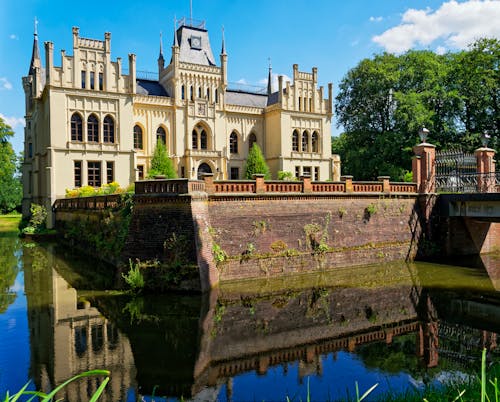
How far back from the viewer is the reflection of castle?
8.10m

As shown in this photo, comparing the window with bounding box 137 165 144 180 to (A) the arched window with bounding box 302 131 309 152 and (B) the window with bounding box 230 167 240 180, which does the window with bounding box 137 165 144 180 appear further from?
(A) the arched window with bounding box 302 131 309 152

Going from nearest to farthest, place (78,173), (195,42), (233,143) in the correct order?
(78,173)
(195,42)
(233,143)

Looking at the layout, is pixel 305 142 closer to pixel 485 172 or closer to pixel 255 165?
pixel 255 165

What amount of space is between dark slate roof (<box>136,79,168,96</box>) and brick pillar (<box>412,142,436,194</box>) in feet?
76.6

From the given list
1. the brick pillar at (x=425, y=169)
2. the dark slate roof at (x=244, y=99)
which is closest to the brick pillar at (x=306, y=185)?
the brick pillar at (x=425, y=169)

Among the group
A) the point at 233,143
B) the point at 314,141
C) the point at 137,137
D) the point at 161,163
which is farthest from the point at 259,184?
the point at 314,141

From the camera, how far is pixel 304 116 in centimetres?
3994

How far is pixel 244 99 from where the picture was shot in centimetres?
4216

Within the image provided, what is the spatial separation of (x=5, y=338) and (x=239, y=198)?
8860 mm

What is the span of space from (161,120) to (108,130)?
4842mm

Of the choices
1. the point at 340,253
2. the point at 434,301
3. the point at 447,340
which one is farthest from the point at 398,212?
the point at 447,340

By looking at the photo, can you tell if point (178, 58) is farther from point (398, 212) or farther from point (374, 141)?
point (398, 212)

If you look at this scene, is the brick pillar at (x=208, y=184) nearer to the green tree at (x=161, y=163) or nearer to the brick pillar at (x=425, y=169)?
the brick pillar at (x=425, y=169)

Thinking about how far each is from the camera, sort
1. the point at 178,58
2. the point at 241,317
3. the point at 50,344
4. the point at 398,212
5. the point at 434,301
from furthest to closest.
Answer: the point at 178,58, the point at 398,212, the point at 434,301, the point at 241,317, the point at 50,344
